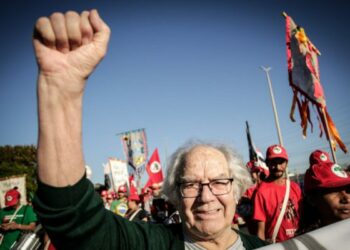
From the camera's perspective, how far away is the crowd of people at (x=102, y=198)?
88cm

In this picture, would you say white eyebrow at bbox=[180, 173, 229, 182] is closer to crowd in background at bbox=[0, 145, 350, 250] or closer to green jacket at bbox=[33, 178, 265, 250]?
crowd in background at bbox=[0, 145, 350, 250]

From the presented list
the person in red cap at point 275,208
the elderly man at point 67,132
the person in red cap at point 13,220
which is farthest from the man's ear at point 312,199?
the person in red cap at point 13,220

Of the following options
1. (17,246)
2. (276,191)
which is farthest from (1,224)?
(276,191)

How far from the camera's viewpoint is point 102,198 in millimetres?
1265

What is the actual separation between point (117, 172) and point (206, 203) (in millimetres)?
11224

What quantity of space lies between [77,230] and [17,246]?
198cm

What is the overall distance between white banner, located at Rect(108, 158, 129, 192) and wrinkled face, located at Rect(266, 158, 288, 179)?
916 centimetres

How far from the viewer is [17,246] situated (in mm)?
2461

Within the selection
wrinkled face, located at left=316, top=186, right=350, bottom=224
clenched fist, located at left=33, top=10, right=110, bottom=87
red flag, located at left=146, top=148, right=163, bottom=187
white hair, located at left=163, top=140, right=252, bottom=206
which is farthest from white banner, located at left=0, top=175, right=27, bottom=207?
clenched fist, located at left=33, top=10, right=110, bottom=87

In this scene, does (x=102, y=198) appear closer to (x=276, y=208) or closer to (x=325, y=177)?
(x=325, y=177)

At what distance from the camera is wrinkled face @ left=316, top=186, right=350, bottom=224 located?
206 cm

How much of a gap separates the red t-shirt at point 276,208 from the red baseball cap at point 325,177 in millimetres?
832

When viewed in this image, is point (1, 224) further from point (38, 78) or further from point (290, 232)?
point (38, 78)

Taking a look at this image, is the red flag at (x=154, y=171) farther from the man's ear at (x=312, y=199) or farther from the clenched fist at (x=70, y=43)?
the clenched fist at (x=70, y=43)
